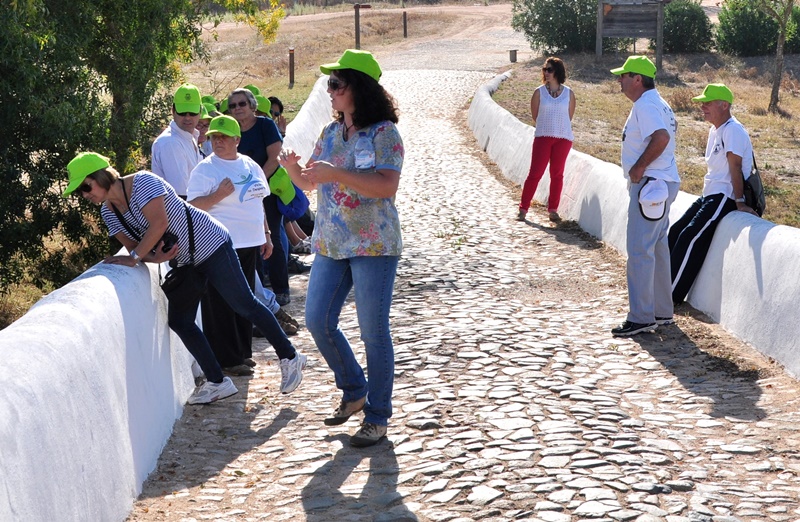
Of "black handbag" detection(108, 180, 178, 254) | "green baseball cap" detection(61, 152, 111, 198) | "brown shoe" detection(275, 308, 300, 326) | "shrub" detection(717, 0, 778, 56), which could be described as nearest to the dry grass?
"shrub" detection(717, 0, 778, 56)

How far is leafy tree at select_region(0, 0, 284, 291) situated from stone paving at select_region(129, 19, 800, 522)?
Answer: 3.89 m

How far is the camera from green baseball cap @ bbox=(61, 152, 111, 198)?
5.46 m

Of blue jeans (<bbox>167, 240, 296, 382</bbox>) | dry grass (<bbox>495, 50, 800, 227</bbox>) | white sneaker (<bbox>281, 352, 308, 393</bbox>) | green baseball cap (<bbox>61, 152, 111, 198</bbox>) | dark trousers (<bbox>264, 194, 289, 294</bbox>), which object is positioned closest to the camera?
green baseball cap (<bbox>61, 152, 111, 198</bbox>)

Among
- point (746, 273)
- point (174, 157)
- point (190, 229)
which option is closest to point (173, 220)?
point (190, 229)

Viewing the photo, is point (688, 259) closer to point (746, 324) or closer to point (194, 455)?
point (746, 324)

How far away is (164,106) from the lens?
13.5 meters

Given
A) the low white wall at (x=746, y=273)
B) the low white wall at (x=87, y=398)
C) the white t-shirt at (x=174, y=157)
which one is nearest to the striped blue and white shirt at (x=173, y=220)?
the low white wall at (x=87, y=398)

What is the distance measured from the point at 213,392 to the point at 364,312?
4.83ft

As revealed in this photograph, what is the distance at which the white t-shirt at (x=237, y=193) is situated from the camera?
6.88m

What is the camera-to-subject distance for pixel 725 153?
8078mm

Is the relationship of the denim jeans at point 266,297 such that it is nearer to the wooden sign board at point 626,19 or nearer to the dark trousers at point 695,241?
the dark trousers at point 695,241

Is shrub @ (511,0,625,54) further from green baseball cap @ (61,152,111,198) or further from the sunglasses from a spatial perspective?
green baseball cap @ (61,152,111,198)

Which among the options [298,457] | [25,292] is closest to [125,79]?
[25,292]

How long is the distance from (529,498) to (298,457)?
4.46 ft
